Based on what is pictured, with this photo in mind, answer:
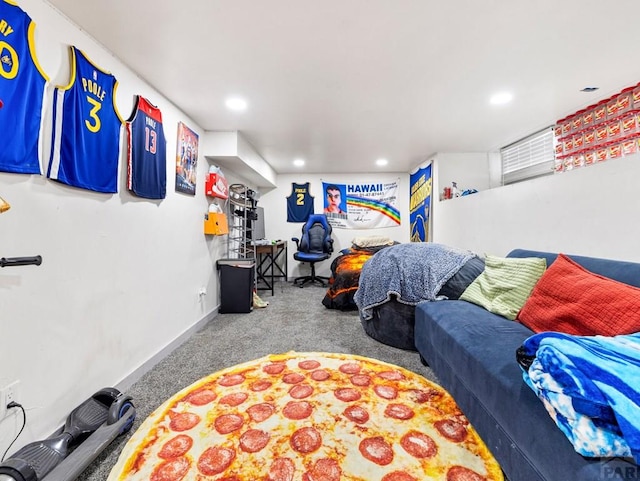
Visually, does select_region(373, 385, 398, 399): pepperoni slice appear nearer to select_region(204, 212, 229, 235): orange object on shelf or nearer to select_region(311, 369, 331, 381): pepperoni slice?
select_region(311, 369, 331, 381): pepperoni slice

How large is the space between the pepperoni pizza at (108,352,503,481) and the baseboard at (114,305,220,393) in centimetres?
43

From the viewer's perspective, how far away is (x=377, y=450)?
117cm

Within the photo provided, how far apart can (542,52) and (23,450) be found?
3.41m

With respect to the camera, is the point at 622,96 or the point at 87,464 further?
the point at 622,96

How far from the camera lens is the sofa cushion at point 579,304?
105 centimetres

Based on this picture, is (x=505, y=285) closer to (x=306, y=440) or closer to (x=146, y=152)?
(x=306, y=440)

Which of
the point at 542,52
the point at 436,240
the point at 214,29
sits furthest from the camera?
the point at 436,240

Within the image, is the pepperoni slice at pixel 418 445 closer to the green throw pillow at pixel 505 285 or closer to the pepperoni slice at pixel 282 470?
the pepperoni slice at pixel 282 470

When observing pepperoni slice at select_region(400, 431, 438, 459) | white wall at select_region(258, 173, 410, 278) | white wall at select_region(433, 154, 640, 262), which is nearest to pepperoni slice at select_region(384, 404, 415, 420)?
pepperoni slice at select_region(400, 431, 438, 459)

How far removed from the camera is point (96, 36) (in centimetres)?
153

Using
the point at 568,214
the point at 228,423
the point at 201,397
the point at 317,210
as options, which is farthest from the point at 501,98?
the point at 317,210

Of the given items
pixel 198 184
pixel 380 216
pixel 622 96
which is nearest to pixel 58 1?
pixel 198 184

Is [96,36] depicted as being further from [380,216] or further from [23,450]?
[380,216]

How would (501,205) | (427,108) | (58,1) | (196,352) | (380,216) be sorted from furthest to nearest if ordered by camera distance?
(380,216) → (501,205) → (427,108) → (196,352) → (58,1)
